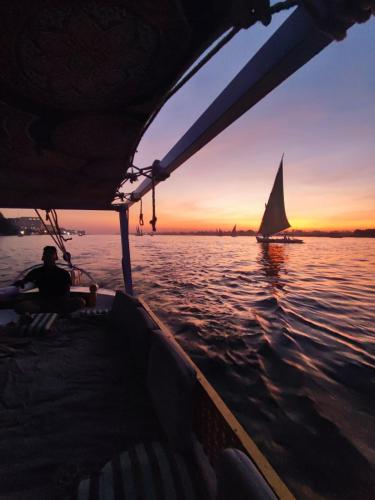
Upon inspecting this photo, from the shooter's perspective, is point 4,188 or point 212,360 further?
point 212,360

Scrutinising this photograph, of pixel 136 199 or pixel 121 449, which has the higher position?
pixel 136 199

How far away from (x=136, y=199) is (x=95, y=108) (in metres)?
4.86

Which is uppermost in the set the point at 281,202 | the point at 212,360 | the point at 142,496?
the point at 281,202

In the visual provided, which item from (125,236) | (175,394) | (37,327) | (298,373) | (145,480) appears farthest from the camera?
(125,236)

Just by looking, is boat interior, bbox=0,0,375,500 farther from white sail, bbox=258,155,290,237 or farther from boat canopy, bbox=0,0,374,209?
white sail, bbox=258,155,290,237

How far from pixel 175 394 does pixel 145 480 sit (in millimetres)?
645

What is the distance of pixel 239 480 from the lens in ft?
4.10

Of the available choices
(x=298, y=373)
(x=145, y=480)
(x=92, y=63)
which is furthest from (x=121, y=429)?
(x=298, y=373)

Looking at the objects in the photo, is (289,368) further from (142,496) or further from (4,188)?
(4,188)

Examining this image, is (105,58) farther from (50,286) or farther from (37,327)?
(50,286)

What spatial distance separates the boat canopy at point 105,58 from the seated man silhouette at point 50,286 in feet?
12.6

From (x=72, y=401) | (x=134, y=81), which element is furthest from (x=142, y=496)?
(x=134, y=81)

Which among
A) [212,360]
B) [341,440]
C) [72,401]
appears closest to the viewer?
[72,401]

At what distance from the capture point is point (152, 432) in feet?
8.97
